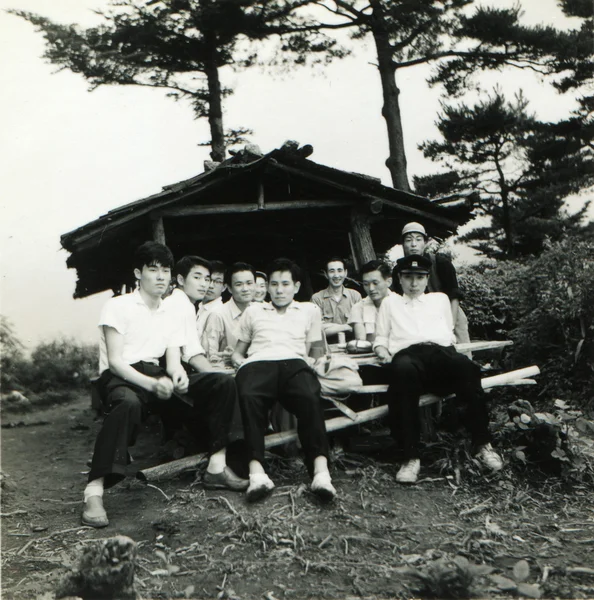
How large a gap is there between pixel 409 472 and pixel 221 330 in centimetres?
234

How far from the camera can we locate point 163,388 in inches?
163

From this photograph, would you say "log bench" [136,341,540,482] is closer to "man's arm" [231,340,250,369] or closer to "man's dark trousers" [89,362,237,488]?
"man's dark trousers" [89,362,237,488]

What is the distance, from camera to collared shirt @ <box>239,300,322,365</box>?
481cm

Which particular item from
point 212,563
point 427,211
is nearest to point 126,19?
point 427,211

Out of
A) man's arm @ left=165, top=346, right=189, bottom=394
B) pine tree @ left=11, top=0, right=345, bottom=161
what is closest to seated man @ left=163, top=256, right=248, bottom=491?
man's arm @ left=165, top=346, right=189, bottom=394

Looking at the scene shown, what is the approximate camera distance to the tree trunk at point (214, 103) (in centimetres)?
1586

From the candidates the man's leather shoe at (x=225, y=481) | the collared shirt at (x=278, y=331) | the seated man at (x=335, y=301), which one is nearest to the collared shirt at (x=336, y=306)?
the seated man at (x=335, y=301)

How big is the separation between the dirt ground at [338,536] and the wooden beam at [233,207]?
3.88 meters

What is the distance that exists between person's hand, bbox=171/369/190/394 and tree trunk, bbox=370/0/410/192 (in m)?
11.0

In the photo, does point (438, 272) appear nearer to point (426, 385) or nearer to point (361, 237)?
point (426, 385)

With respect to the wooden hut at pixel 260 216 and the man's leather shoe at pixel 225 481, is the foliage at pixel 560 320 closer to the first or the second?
the wooden hut at pixel 260 216

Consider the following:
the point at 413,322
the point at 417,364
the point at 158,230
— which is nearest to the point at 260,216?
the point at 158,230

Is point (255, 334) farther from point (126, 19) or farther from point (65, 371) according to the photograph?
point (126, 19)

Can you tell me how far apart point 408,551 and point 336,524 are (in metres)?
0.53
